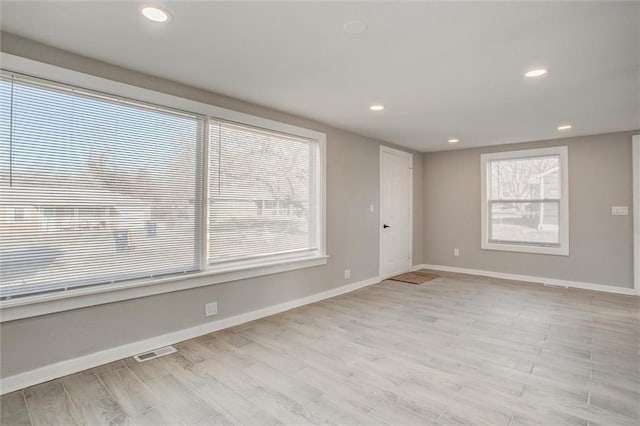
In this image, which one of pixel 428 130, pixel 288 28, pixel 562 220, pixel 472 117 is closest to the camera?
pixel 288 28

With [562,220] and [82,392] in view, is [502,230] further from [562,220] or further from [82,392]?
[82,392]

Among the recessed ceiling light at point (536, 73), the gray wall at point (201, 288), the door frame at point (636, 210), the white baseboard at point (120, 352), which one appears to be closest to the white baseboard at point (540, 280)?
the door frame at point (636, 210)

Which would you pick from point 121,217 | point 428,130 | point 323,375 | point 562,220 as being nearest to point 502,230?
point 562,220

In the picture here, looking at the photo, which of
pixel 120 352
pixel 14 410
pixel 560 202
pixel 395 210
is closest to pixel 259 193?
pixel 120 352

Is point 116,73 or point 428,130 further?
point 428,130

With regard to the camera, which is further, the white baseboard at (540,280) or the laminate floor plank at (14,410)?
the white baseboard at (540,280)

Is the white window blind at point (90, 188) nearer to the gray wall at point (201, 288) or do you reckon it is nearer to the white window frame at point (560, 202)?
the gray wall at point (201, 288)

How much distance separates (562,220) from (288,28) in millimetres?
5217

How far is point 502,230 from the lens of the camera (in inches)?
228

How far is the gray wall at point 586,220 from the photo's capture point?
4.69 m

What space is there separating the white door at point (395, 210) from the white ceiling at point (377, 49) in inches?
77.8

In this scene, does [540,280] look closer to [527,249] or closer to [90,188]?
[527,249]

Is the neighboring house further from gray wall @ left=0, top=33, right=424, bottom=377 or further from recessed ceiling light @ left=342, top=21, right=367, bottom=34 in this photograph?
recessed ceiling light @ left=342, top=21, right=367, bottom=34

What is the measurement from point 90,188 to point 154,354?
1.42m
